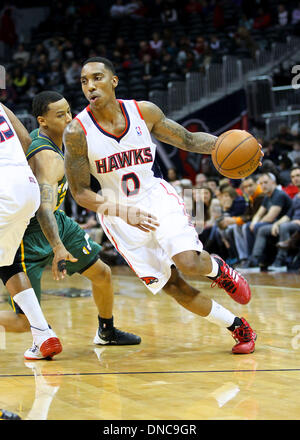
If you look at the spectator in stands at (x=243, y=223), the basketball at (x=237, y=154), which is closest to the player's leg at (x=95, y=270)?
the basketball at (x=237, y=154)

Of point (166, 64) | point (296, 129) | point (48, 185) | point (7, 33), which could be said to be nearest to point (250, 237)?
point (296, 129)

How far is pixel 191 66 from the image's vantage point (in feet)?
52.2

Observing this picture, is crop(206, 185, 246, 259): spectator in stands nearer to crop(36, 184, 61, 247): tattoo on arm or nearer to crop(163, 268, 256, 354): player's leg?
crop(163, 268, 256, 354): player's leg

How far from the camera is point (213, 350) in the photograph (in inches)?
176

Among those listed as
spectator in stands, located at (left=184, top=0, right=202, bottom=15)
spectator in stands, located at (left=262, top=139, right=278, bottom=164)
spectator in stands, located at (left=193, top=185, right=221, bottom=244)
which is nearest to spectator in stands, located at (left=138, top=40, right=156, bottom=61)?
spectator in stands, located at (left=184, top=0, right=202, bottom=15)

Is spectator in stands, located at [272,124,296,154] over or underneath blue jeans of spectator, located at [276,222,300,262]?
over

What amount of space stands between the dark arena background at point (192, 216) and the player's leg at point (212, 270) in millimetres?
419

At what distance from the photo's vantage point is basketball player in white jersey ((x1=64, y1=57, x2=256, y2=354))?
168 inches

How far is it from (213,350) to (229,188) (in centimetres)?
584

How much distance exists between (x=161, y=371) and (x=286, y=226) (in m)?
5.16

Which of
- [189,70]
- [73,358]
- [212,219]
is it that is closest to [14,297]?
[73,358]

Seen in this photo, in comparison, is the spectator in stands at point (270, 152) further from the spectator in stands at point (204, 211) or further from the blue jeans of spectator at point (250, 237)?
the blue jeans of spectator at point (250, 237)

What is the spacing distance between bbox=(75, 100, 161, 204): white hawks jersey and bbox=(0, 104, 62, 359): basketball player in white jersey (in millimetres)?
477
